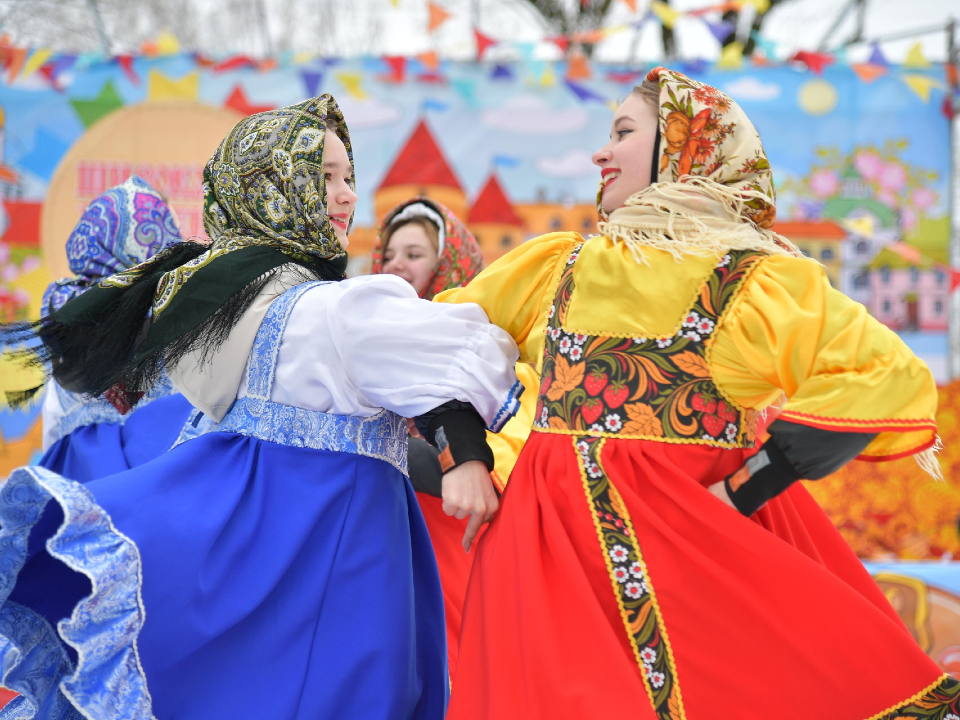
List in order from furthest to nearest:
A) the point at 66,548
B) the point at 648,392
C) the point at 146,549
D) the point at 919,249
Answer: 1. the point at 919,249
2. the point at 648,392
3. the point at 146,549
4. the point at 66,548

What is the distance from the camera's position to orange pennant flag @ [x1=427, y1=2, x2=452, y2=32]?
575cm

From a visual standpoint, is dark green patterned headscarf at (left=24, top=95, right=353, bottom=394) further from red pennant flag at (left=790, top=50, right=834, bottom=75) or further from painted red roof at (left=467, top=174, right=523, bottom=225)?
A: red pennant flag at (left=790, top=50, right=834, bottom=75)

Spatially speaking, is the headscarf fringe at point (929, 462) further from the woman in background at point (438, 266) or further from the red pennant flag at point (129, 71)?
the red pennant flag at point (129, 71)

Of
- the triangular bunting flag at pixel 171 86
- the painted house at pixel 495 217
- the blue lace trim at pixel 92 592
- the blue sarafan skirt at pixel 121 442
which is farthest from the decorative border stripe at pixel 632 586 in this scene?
the triangular bunting flag at pixel 171 86

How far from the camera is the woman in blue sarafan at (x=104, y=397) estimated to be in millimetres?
2627

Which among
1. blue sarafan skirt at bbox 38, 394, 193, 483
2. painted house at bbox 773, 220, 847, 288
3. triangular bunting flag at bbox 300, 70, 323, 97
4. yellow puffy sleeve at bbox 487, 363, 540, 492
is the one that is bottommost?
painted house at bbox 773, 220, 847, 288

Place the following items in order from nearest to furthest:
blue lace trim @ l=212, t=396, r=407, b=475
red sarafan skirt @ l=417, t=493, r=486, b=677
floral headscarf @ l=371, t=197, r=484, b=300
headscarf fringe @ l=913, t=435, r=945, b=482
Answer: headscarf fringe @ l=913, t=435, r=945, b=482 < blue lace trim @ l=212, t=396, r=407, b=475 < red sarafan skirt @ l=417, t=493, r=486, b=677 < floral headscarf @ l=371, t=197, r=484, b=300

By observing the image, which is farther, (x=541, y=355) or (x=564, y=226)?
(x=564, y=226)

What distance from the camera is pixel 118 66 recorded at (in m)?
5.44

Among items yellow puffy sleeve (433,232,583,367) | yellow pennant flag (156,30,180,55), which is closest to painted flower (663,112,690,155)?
yellow puffy sleeve (433,232,583,367)

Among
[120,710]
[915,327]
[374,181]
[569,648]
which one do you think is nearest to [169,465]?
[120,710]

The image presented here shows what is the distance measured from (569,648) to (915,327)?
475 centimetres

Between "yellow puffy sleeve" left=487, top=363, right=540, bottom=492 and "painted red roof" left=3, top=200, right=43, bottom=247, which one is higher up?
"yellow puffy sleeve" left=487, top=363, right=540, bottom=492

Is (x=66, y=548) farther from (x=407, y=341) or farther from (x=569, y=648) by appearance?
(x=569, y=648)
